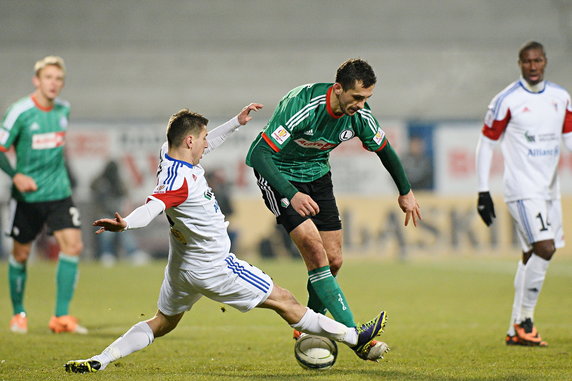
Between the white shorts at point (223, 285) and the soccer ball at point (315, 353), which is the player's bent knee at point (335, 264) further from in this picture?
the white shorts at point (223, 285)

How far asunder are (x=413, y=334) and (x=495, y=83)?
60.6 ft

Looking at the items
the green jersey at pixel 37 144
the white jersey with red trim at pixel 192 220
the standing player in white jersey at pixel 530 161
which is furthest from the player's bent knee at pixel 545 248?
the green jersey at pixel 37 144

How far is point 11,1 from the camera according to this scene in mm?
26188

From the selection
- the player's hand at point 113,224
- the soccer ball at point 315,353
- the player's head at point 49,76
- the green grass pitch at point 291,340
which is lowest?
the green grass pitch at point 291,340

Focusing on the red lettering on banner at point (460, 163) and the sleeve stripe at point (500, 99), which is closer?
the sleeve stripe at point (500, 99)

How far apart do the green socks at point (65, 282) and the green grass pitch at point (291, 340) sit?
12.1 inches

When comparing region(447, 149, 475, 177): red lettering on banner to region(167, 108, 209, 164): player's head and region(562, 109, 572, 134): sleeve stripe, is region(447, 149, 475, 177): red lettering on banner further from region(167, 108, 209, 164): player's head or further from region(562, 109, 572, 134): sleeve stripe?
region(167, 108, 209, 164): player's head

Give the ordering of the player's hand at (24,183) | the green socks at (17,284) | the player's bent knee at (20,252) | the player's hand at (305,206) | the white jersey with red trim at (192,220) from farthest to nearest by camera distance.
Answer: the player's bent knee at (20,252)
the green socks at (17,284)
the player's hand at (24,183)
the player's hand at (305,206)
the white jersey with red trim at (192,220)

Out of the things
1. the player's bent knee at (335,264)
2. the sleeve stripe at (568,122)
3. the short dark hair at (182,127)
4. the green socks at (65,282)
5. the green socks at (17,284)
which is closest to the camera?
the short dark hair at (182,127)

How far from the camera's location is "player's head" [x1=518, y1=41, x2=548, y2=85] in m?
7.76

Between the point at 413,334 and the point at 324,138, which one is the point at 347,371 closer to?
the point at 324,138

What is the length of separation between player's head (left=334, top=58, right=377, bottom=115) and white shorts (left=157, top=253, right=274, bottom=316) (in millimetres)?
1302

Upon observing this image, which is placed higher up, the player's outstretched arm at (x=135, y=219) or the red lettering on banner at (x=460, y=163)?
the red lettering on banner at (x=460, y=163)

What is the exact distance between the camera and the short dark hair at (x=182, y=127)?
18.7ft
